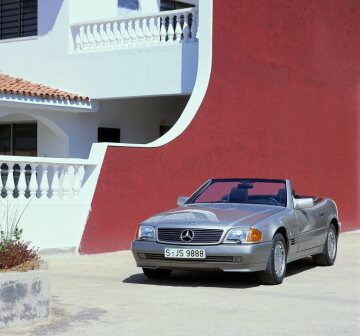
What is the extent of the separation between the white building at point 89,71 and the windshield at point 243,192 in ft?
10.8

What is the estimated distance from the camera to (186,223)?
9734 mm

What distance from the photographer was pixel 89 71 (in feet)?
56.8

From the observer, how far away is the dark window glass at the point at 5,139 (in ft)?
61.8

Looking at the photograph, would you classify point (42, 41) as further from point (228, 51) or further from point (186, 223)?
point (186, 223)

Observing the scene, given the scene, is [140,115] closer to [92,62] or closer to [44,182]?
[92,62]

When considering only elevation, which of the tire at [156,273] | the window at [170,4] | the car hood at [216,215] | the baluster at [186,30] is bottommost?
the tire at [156,273]

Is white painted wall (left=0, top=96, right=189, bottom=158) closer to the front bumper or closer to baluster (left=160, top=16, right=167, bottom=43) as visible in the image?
baluster (left=160, top=16, right=167, bottom=43)

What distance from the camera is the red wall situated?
44.0ft

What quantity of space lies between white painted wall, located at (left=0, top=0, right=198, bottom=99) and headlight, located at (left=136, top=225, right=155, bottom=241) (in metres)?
6.38

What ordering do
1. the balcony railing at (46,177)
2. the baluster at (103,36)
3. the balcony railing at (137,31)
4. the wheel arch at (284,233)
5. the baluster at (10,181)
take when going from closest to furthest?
1. the wheel arch at (284,233)
2. the baluster at (10,181)
3. the balcony railing at (46,177)
4. the balcony railing at (137,31)
5. the baluster at (103,36)

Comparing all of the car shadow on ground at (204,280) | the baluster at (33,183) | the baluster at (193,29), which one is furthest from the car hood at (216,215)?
the baluster at (193,29)

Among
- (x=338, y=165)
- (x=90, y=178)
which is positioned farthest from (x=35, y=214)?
(x=338, y=165)

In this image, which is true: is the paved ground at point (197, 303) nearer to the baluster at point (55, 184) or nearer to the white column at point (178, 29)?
the baluster at point (55, 184)

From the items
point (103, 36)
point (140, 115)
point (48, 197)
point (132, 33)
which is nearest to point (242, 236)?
point (48, 197)
